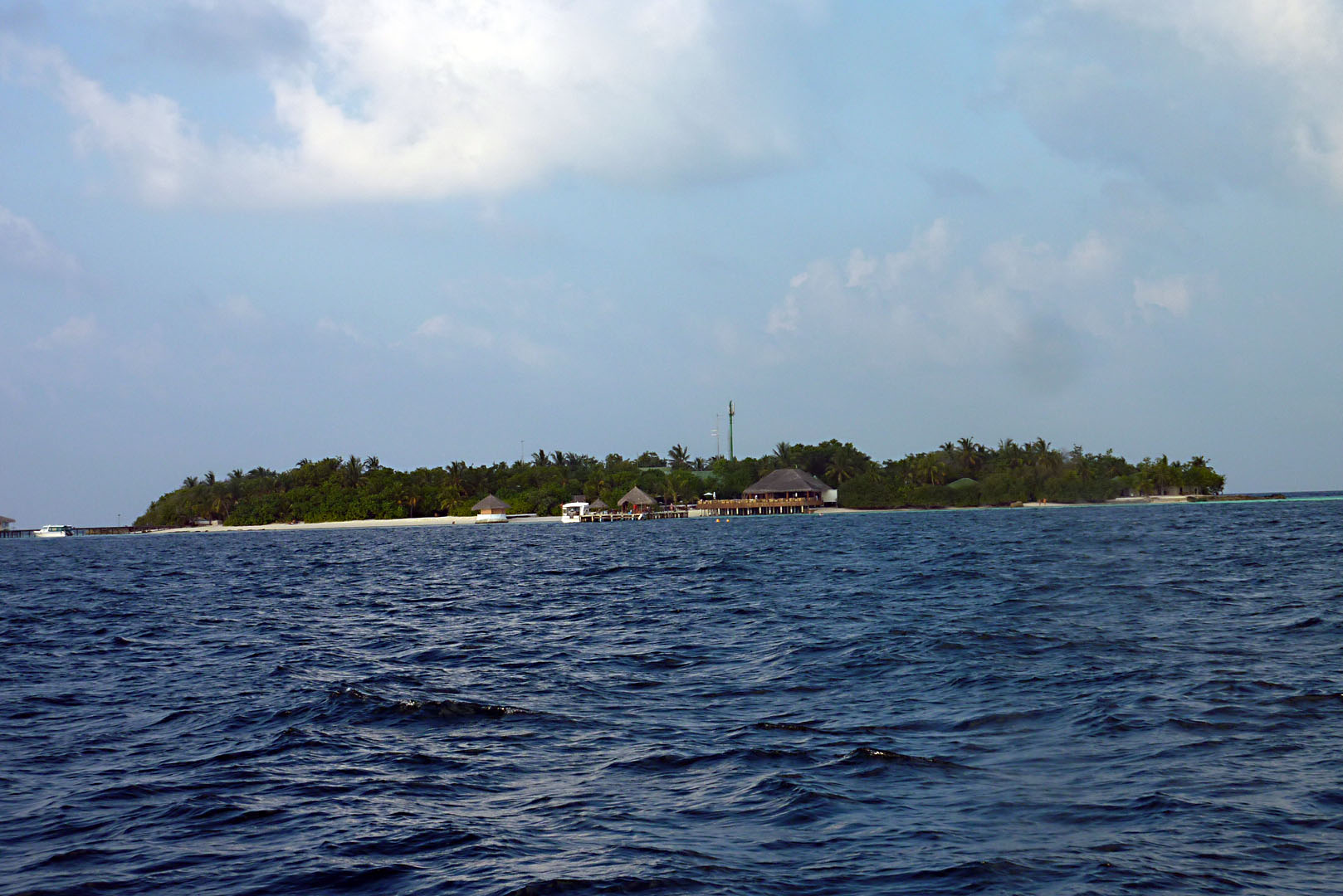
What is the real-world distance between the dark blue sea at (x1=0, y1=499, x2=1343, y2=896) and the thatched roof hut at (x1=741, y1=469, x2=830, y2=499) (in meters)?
127

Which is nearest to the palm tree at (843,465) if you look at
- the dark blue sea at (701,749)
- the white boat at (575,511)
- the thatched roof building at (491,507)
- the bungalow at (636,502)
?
the bungalow at (636,502)

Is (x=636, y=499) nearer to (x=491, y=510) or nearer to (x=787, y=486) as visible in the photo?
(x=491, y=510)

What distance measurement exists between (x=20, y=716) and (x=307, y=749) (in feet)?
19.6

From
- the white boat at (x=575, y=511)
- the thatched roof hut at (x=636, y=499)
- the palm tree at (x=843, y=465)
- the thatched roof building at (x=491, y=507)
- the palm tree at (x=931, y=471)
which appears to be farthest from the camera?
the palm tree at (x=843, y=465)

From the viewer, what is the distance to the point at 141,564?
69500 millimetres

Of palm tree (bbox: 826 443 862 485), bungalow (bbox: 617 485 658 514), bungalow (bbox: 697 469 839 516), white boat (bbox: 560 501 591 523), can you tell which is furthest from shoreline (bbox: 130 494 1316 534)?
bungalow (bbox: 617 485 658 514)

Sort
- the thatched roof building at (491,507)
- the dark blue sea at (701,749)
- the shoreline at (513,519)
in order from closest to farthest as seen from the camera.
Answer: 1. the dark blue sea at (701,749)
2. the shoreline at (513,519)
3. the thatched roof building at (491,507)

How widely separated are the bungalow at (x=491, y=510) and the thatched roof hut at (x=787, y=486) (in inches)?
1528

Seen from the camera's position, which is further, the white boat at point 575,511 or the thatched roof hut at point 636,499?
the thatched roof hut at point 636,499

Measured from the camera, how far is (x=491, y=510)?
160 m

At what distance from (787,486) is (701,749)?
144511mm

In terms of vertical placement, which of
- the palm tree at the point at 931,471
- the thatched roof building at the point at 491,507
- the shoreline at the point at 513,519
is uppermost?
the palm tree at the point at 931,471

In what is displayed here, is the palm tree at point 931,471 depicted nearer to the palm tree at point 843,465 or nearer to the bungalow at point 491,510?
the palm tree at point 843,465

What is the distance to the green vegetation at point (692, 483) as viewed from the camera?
6289 inches
